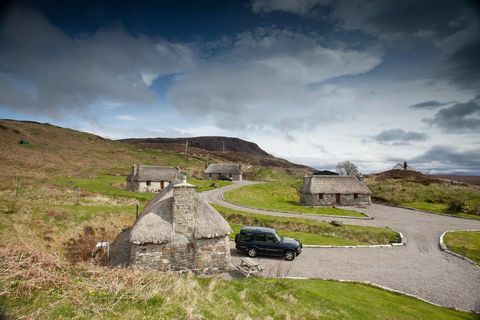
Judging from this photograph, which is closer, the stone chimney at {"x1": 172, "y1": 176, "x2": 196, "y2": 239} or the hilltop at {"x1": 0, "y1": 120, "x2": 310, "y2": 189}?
the stone chimney at {"x1": 172, "y1": 176, "x2": 196, "y2": 239}

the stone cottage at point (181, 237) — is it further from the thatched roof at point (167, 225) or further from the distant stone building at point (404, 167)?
the distant stone building at point (404, 167)

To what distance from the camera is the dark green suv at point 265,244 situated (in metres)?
21.2

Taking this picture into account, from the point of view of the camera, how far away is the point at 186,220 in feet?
59.0

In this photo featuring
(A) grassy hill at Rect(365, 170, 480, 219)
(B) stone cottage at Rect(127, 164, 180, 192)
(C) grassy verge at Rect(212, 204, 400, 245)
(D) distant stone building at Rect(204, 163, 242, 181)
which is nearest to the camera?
(C) grassy verge at Rect(212, 204, 400, 245)

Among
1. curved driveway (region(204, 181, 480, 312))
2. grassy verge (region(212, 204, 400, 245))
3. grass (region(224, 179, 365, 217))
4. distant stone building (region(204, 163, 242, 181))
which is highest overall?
distant stone building (region(204, 163, 242, 181))

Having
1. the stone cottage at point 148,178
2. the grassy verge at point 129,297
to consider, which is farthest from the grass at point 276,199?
the grassy verge at point 129,297

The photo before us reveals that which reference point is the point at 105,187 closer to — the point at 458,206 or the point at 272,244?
the point at 272,244

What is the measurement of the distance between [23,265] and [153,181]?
45.7 m

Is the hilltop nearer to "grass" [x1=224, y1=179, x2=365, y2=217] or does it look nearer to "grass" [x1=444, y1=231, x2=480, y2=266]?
"grass" [x1=224, y1=179, x2=365, y2=217]

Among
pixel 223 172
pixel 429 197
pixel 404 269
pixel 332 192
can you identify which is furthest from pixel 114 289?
pixel 223 172

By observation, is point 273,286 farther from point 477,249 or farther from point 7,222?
point 477,249

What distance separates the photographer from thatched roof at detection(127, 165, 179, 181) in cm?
5162

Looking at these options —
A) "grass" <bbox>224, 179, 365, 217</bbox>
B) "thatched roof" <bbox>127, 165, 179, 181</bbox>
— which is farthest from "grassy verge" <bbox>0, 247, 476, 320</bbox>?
"thatched roof" <bbox>127, 165, 179, 181</bbox>

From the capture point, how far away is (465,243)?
28516 mm
